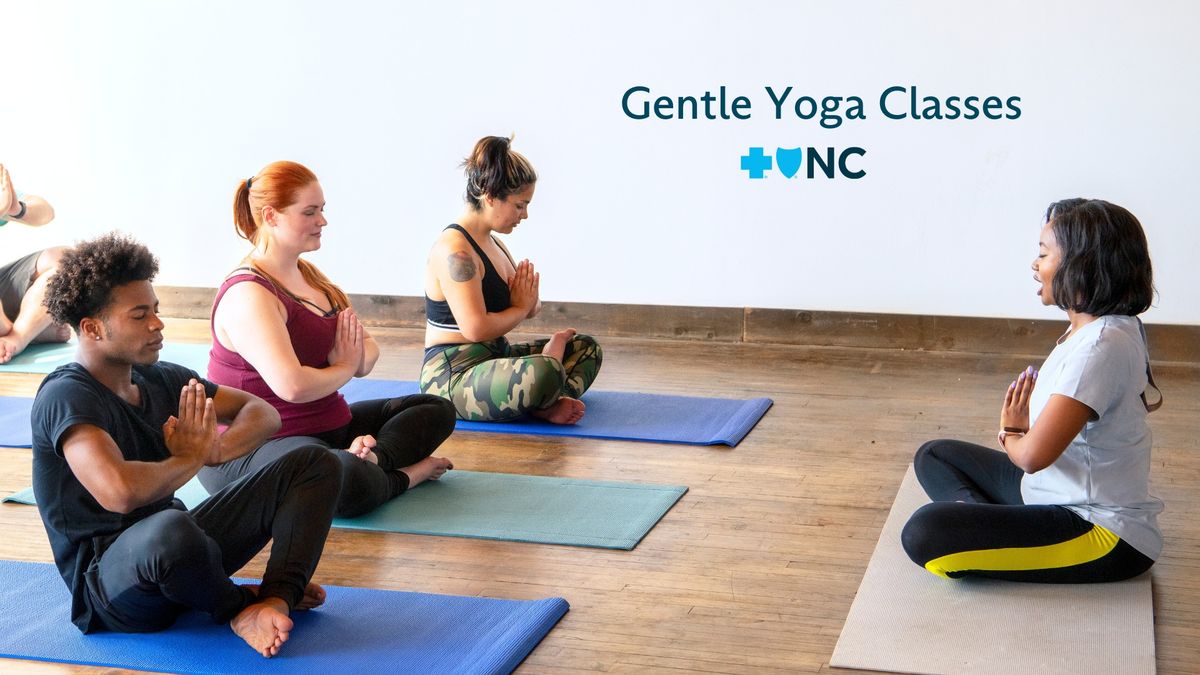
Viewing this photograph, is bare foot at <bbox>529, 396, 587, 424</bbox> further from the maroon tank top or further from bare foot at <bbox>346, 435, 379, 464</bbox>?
the maroon tank top

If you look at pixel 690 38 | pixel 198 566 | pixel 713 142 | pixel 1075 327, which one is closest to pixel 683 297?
pixel 713 142

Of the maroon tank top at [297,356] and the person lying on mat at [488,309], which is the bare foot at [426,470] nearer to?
the maroon tank top at [297,356]

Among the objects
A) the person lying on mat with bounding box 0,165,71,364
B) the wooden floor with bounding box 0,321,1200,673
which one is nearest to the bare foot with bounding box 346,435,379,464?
the wooden floor with bounding box 0,321,1200,673

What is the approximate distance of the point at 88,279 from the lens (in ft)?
7.29

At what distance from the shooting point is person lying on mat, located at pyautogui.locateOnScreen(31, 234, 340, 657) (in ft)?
7.29

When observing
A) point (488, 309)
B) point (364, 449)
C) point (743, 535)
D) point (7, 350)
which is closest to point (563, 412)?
point (488, 309)

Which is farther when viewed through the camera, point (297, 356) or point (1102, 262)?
point (297, 356)

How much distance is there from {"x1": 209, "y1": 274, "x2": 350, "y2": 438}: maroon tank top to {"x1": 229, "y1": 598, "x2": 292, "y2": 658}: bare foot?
79 centimetres

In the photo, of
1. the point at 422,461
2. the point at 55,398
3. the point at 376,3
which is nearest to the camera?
the point at 55,398

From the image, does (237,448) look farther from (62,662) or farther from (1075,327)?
(1075,327)

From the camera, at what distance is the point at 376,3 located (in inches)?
216

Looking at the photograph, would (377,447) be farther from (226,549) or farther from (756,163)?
(756,163)

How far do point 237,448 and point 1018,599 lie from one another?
152cm

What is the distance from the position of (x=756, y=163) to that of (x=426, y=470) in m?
2.35
